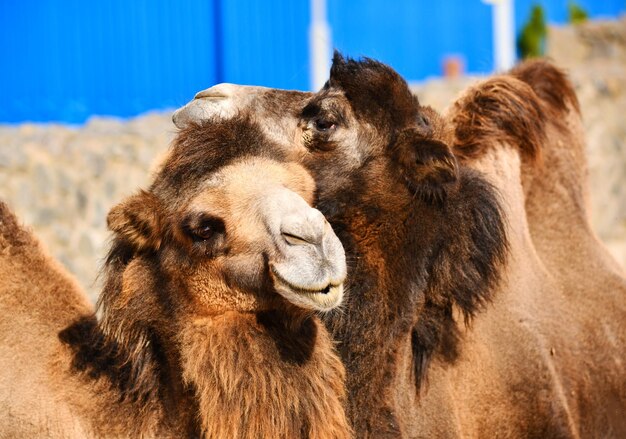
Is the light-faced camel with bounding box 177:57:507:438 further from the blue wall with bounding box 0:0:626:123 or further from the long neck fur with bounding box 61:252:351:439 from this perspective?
the blue wall with bounding box 0:0:626:123

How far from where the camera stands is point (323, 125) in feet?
11.6

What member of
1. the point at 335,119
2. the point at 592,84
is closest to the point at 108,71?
the point at 592,84

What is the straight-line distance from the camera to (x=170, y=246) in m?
3.12

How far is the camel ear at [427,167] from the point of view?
3.43 m

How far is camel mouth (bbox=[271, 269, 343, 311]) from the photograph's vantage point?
2902mm

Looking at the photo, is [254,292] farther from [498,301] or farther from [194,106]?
[498,301]

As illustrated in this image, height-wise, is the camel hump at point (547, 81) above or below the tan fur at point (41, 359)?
above

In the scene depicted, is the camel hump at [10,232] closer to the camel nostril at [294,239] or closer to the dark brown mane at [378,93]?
the camel nostril at [294,239]

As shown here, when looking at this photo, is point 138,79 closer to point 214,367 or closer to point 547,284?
point 547,284

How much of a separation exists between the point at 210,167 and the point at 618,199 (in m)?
8.48

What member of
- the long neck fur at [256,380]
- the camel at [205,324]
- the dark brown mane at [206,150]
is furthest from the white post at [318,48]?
the long neck fur at [256,380]

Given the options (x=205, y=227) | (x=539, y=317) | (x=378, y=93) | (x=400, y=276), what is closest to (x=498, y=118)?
(x=378, y=93)

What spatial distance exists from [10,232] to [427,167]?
1.47m

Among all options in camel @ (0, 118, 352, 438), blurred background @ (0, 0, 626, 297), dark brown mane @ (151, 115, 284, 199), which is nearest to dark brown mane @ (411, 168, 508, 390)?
camel @ (0, 118, 352, 438)
